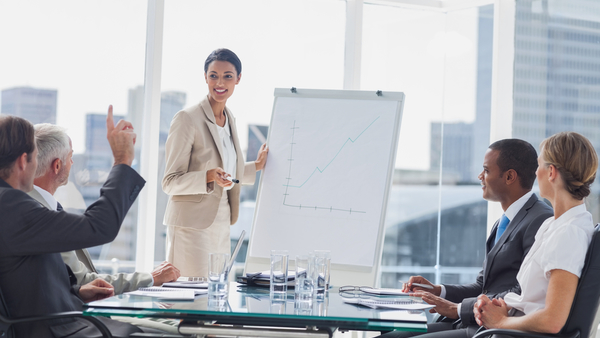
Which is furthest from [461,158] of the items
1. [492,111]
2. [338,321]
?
[338,321]

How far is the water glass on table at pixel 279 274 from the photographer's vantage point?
1.92 metres

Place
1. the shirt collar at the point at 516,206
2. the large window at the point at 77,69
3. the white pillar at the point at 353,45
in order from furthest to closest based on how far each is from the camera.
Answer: the white pillar at the point at 353,45
the large window at the point at 77,69
the shirt collar at the point at 516,206

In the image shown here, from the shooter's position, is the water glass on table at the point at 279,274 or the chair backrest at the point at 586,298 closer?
the chair backrest at the point at 586,298

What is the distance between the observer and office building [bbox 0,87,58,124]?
3738mm

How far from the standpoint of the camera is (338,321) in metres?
1.60

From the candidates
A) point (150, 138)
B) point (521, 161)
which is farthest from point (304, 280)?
point (150, 138)

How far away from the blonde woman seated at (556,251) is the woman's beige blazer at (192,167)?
5.45 ft

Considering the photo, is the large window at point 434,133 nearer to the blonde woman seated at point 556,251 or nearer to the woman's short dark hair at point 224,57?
the woman's short dark hair at point 224,57

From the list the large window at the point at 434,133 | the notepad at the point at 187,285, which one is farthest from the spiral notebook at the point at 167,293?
the large window at the point at 434,133

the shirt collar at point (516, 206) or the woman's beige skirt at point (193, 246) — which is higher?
the shirt collar at point (516, 206)

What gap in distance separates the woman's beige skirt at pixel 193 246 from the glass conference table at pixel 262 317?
4.67 feet

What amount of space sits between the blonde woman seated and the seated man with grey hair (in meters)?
1.28

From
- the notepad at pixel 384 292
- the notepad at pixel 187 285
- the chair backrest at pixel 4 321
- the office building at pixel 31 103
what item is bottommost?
the chair backrest at pixel 4 321

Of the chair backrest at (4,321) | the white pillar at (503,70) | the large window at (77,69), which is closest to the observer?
the chair backrest at (4,321)
